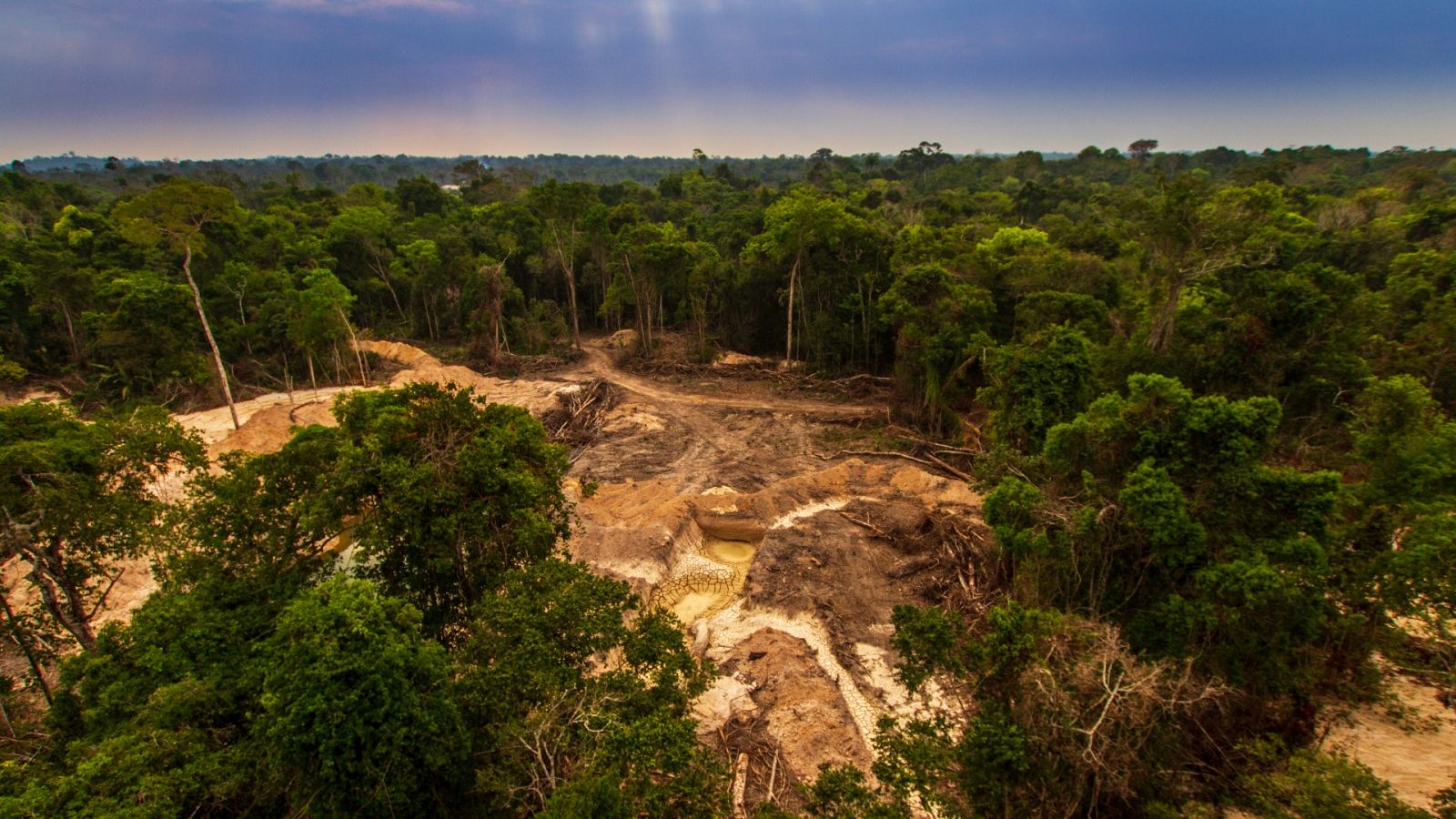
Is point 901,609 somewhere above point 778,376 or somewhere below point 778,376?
above

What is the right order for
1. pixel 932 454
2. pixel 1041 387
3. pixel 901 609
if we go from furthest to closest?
pixel 932 454
pixel 1041 387
pixel 901 609

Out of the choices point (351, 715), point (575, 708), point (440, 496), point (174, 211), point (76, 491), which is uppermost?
point (174, 211)

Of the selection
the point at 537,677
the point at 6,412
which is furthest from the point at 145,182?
the point at 537,677

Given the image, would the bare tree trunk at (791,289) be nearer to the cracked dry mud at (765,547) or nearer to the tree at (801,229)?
the tree at (801,229)

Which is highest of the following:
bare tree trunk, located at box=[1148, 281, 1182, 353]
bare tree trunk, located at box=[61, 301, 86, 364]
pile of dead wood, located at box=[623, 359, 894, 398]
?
bare tree trunk, located at box=[1148, 281, 1182, 353]

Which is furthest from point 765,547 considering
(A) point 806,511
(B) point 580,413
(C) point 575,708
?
(B) point 580,413

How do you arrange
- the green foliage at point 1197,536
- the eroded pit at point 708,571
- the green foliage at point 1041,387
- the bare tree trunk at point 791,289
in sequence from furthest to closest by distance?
the bare tree trunk at point 791,289 → the eroded pit at point 708,571 → the green foliage at point 1041,387 → the green foliage at point 1197,536

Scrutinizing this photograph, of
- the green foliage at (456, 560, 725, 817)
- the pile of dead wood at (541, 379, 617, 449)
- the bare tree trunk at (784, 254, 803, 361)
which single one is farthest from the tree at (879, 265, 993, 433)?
the green foliage at (456, 560, 725, 817)

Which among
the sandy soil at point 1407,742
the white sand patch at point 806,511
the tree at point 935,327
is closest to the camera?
the sandy soil at point 1407,742

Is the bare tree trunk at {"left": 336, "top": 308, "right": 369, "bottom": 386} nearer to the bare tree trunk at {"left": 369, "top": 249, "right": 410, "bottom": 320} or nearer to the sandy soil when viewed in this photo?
the bare tree trunk at {"left": 369, "top": 249, "right": 410, "bottom": 320}

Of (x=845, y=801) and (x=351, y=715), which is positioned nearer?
(x=351, y=715)

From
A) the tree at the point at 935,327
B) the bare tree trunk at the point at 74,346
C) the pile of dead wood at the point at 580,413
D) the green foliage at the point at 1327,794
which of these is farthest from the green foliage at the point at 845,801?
the bare tree trunk at the point at 74,346

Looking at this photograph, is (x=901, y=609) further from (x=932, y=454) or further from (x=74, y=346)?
(x=74, y=346)
